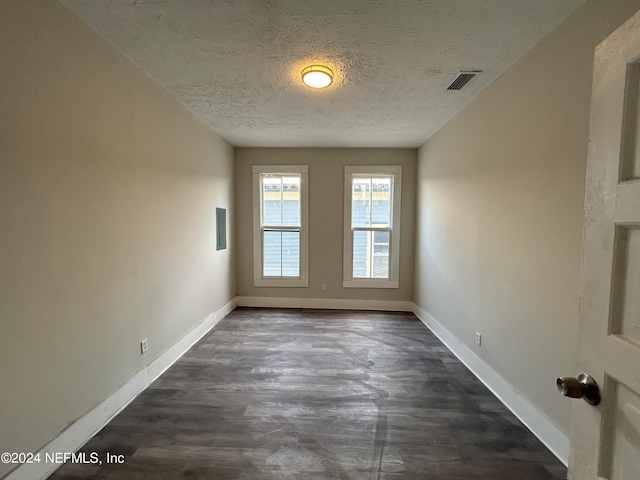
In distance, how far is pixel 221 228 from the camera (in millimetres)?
3727

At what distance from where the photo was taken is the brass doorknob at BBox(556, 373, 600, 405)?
0.70 metres

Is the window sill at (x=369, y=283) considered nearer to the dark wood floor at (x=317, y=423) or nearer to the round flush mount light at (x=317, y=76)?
the dark wood floor at (x=317, y=423)

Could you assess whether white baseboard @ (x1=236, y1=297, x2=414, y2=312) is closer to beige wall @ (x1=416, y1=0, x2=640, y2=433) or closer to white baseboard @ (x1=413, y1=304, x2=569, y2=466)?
white baseboard @ (x1=413, y1=304, x2=569, y2=466)

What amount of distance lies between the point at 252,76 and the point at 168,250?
1.69m

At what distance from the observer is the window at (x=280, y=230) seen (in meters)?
4.27

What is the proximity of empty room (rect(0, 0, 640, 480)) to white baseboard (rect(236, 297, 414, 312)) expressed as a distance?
3.97ft

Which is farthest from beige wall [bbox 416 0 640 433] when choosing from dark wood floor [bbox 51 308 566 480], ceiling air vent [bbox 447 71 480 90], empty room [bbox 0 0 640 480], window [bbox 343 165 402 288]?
window [bbox 343 165 402 288]

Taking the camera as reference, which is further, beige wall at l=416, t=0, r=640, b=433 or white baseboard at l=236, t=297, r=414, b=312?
white baseboard at l=236, t=297, r=414, b=312

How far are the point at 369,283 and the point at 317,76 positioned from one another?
10.1ft

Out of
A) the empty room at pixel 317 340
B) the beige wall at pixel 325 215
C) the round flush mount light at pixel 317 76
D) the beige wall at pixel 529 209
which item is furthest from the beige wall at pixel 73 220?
the beige wall at pixel 529 209

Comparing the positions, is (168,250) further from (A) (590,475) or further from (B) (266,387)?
(A) (590,475)

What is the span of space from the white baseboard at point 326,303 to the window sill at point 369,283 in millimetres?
240

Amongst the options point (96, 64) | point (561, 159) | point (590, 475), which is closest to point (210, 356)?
point (96, 64)

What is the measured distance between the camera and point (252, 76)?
2141 mm
